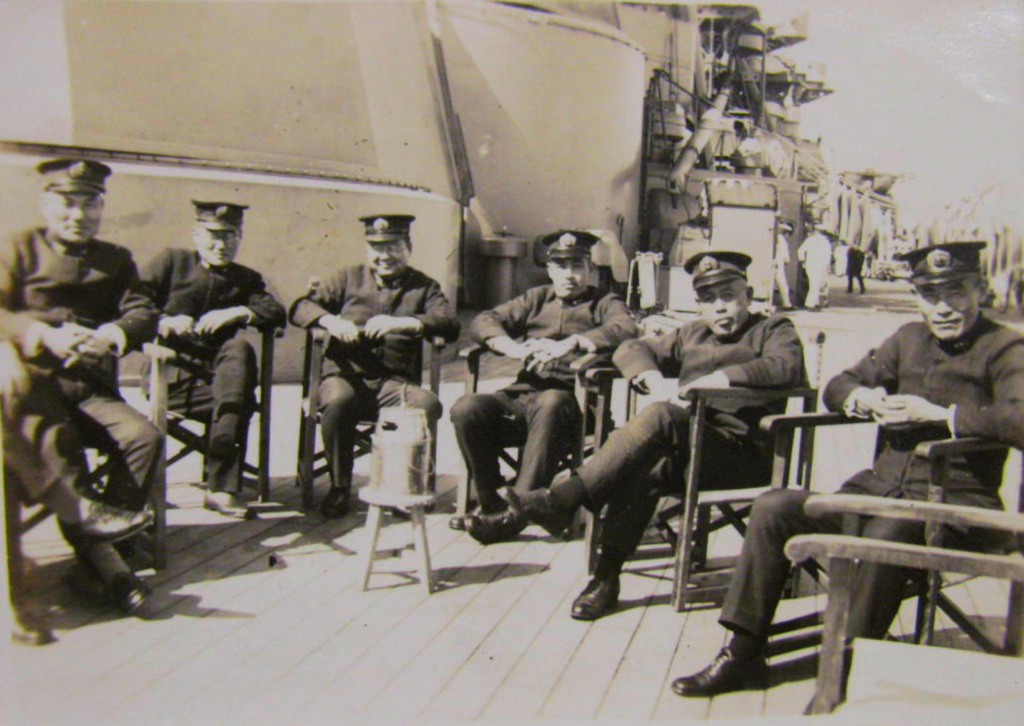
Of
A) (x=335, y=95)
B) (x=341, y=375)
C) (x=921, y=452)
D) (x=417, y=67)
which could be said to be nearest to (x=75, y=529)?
(x=341, y=375)

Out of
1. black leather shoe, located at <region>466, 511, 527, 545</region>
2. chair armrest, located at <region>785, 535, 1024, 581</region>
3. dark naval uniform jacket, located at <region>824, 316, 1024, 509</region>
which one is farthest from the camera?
black leather shoe, located at <region>466, 511, 527, 545</region>

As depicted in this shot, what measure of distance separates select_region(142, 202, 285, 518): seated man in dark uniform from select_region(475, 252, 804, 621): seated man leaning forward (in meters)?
1.48

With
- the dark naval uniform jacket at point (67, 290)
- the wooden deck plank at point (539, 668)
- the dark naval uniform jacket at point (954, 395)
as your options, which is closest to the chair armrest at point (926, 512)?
the dark naval uniform jacket at point (954, 395)

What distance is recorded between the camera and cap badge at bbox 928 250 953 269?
296 centimetres

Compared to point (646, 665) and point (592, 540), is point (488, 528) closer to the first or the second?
point (592, 540)

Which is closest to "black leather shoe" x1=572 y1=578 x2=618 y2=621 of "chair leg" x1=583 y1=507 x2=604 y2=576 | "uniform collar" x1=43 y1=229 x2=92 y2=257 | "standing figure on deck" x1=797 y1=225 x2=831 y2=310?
"chair leg" x1=583 y1=507 x2=604 y2=576

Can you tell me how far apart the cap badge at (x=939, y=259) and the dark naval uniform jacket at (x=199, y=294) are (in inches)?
114

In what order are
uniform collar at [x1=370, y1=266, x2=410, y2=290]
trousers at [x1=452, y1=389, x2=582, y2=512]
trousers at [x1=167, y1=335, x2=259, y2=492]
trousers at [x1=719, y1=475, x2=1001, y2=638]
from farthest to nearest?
uniform collar at [x1=370, y1=266, x2=410, y2=290]
trousers at [x1=167, y1=335, x2=259, y2=492]
trousers at [x1=452, y1=389, x2=582, y2=512]
trousers at [x1=719, y1=475, x2=1001, y2=638]

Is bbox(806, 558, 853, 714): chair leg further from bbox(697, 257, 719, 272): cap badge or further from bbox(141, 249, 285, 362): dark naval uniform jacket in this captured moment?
bbox(141, 249, 285, 362): dark naval uniform jacket

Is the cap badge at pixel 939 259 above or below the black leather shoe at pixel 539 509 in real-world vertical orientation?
above

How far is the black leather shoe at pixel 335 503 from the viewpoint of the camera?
14.1ft

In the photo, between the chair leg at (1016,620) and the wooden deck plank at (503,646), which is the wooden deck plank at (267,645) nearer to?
the wooden deck plank at (503,646)

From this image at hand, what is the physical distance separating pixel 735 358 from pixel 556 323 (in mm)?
1118

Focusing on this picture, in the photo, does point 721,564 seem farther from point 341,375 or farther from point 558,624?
point 341,375
